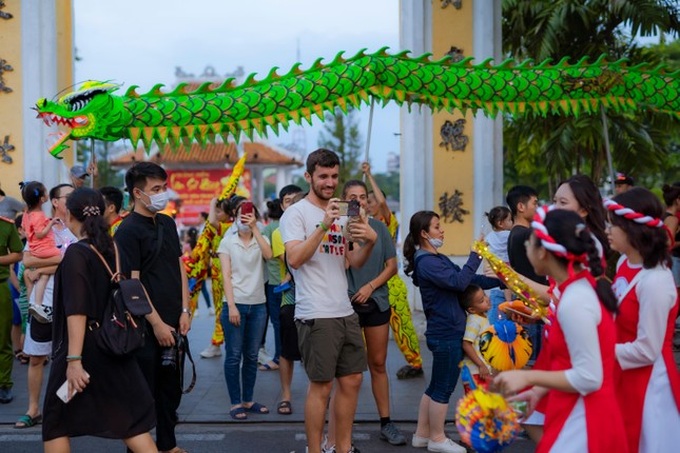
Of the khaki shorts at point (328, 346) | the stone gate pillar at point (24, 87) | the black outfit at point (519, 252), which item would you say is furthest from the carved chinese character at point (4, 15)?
the black outfit at point (519, 252)

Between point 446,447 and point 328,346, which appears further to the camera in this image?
point 446,447

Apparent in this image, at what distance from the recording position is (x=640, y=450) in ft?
13.1

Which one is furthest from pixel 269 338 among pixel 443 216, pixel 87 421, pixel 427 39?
pixel 87 421

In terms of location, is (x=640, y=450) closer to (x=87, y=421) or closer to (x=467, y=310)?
(x=467, y=310)

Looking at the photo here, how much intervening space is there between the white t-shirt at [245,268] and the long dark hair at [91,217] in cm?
258

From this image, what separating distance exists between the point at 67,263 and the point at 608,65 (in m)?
7.02

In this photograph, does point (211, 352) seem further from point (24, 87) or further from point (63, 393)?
point (63, 393)

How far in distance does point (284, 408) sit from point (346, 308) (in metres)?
2.25

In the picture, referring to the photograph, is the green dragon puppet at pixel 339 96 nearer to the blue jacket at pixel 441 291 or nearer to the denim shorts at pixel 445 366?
the blue jacket at pixel 441 291

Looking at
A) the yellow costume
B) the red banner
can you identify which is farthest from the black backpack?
the red banner

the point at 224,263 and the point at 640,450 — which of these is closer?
the point at 640,450

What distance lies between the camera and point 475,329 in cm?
624

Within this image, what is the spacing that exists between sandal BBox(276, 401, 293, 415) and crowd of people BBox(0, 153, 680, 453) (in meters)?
0.02

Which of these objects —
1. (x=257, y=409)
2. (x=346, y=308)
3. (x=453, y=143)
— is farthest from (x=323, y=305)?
(x=453, y=143)
